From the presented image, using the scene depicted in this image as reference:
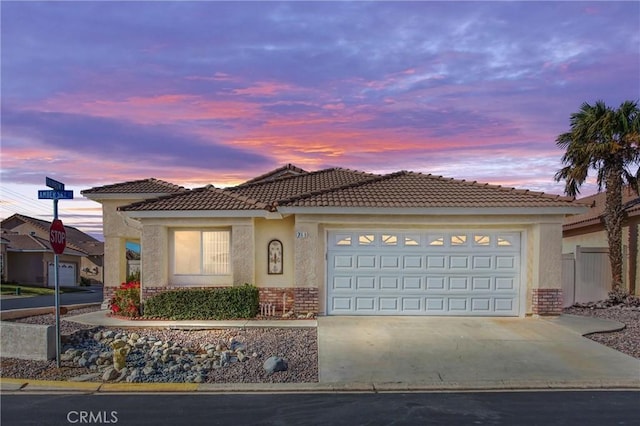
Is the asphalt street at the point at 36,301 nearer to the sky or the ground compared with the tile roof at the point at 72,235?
nearer to the ground

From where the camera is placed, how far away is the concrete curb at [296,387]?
7.96 meters

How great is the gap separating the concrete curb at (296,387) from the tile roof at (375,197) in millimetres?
5701

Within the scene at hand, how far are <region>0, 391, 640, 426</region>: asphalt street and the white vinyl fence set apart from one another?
9.33 m

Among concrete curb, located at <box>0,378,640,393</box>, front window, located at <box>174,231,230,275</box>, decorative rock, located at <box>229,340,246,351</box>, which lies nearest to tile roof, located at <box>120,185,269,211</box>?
front window, located at <box>174,231,230,275</box>

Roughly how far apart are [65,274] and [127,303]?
3400 cm

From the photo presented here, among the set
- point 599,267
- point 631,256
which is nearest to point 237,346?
point 599,267

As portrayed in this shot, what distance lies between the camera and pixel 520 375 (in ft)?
28.3

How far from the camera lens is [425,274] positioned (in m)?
13.5

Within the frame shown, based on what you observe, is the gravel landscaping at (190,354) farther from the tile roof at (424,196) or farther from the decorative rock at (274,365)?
the tile roof at (424,196)

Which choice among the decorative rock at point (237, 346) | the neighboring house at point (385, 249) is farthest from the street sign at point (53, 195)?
the neighboring house at point (385, 249)

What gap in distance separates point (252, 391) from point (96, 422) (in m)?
2.29

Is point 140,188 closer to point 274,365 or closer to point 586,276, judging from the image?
point 274,365

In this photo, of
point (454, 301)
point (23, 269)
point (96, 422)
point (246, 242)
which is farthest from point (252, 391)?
point (23, 269)

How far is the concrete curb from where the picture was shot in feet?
26.1
